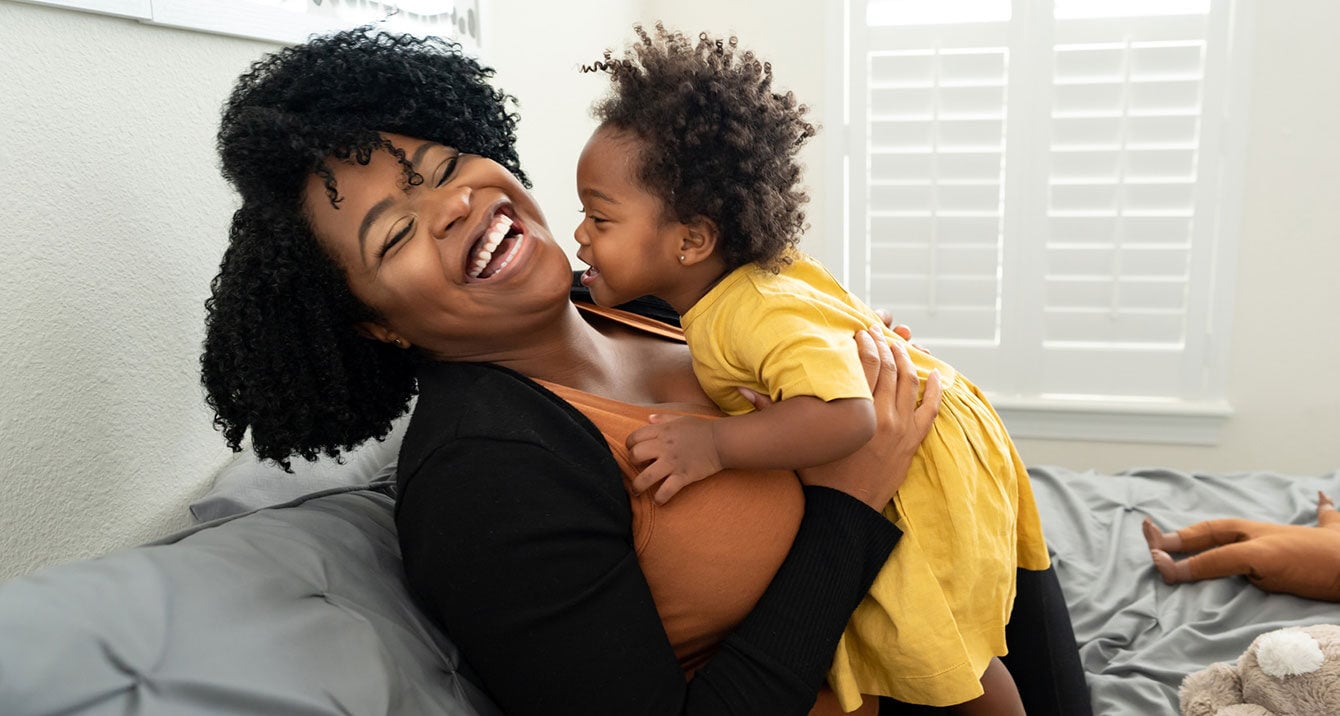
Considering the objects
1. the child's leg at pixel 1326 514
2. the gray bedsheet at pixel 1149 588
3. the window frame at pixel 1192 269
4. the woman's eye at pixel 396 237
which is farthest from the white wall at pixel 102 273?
the window frame at pixel 1192 269

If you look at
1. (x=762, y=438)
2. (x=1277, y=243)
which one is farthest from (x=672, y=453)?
(x=1277, y=243)

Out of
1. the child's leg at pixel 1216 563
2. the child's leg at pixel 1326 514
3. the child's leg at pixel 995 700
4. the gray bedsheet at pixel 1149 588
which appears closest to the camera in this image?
the child's leg at pixel 995 700

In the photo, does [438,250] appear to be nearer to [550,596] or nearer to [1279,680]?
[550,596]

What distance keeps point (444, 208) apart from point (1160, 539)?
1.37 metres

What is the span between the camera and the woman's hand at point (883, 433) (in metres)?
1.10

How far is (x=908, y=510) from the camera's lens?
1.15 meters

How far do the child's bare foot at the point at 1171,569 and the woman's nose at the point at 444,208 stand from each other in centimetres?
132

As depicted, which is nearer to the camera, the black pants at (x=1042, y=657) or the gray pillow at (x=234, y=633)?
the gray pillow at (x=234, y=633)

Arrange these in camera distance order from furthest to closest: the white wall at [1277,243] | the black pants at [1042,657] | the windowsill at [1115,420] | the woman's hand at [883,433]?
the windowsill at [1115,420], the white wall at [1277,243], the black pants at [1042,657], the woman's hand at [883,433]

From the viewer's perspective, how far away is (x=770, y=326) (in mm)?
1077

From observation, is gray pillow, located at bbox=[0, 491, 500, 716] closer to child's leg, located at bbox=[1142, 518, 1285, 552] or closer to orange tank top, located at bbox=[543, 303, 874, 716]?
orange tank top, located at bbox=[543, 303, 874, 716]

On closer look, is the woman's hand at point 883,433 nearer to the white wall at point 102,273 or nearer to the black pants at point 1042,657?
the black pants at point 1042,657

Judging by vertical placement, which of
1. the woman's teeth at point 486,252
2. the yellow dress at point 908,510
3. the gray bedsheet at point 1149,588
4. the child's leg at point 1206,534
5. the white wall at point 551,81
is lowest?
the gray bedsheet at point 1149,588

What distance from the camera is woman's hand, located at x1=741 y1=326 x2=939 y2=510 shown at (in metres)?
1.10
